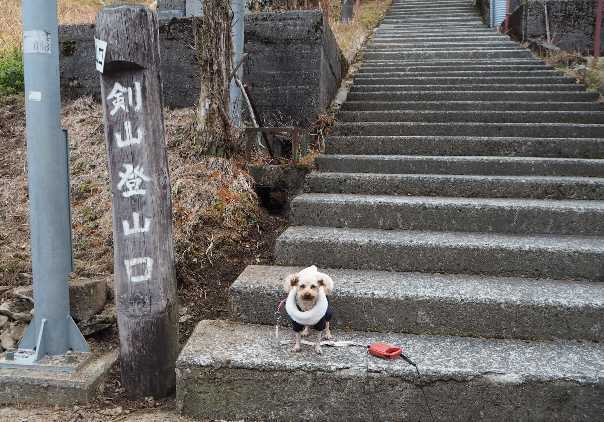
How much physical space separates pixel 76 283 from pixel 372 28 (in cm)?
1114

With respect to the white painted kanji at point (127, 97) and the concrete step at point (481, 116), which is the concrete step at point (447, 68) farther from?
the white painted kanji at point (127, 97)

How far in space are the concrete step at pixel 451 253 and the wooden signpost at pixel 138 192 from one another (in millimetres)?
1112

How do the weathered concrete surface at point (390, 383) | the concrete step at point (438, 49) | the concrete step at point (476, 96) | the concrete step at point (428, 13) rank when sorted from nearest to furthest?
1. the weathered concrete surface at point (390, 383)
2. the concrete step at point (476, 96)
3. the concrete step at point (438, 49)
4. the concrete step at point (428, 13)

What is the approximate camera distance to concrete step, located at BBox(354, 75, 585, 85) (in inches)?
281

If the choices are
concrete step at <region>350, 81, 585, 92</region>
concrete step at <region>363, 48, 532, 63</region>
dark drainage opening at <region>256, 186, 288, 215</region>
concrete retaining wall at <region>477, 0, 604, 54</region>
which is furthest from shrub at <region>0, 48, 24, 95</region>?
concrete retaining wall at <region>477, 0, 604, 54</region>

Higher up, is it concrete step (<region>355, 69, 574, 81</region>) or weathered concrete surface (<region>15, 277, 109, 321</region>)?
concrete step (<region>355, 69, 574, 81</region>)

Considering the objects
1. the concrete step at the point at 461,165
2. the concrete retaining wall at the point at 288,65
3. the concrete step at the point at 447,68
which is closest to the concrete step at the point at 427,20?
the concrete step at the point at 447,68

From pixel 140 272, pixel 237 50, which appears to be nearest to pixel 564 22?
pixel 237 50

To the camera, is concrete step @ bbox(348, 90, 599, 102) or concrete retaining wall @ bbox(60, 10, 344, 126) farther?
concrete step @ bbox(348, 90, 599, 102)

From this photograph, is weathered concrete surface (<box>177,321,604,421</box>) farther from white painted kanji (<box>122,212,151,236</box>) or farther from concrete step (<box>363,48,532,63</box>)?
concrete step (<box>363,48,532,63</box>)

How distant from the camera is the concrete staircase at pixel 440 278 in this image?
2.62 meters

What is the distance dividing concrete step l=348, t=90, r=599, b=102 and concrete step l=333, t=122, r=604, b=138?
1114mm

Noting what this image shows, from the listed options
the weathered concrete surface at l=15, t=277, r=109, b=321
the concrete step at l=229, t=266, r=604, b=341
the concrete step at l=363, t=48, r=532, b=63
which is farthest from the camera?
the concrete step at l=363, t=48, r=532, b=63

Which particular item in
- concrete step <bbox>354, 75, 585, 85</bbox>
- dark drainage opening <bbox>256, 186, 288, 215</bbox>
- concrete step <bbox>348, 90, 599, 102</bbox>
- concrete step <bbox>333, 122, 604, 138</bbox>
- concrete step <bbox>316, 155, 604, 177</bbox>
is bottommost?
dark drainage opening <bbox>256, 186, 288, 215</bbox>
